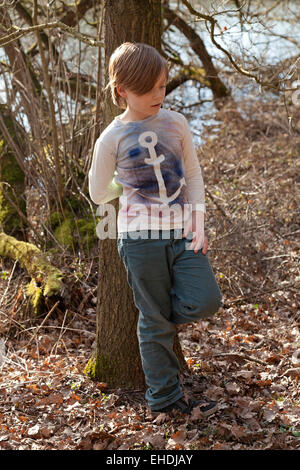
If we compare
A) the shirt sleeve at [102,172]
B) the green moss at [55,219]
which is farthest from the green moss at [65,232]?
the shirt sleeve at [102,172]

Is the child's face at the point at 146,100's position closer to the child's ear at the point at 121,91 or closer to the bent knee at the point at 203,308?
the child's ear at the point at 121,91

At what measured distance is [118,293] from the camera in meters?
3.60

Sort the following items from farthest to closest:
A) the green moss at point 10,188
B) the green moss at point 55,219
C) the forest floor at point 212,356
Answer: the green moss at point 10,188 < the green moss at point 55,219 < the forest floor at point 212,356

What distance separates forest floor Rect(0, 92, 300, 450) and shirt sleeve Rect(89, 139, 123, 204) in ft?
4.40

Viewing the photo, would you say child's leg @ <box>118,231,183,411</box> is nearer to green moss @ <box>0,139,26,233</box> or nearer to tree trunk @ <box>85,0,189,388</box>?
tree trunk @ <box>85,0,189,388</box>

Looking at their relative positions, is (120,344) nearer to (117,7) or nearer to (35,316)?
(35,316)

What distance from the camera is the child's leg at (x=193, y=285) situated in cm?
289

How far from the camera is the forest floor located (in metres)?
3.17

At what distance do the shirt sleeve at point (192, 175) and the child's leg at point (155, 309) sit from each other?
28cm

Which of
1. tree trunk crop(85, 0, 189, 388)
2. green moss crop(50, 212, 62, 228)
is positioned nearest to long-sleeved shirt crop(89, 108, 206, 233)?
tree trunk crop(85, 0, 189, 388)

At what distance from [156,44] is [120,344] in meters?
1.94

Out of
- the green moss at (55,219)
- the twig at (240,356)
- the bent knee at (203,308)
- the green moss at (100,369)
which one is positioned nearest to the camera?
the bent knee at (203,308)

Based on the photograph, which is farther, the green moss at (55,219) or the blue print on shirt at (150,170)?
the green moss at (55,219)
